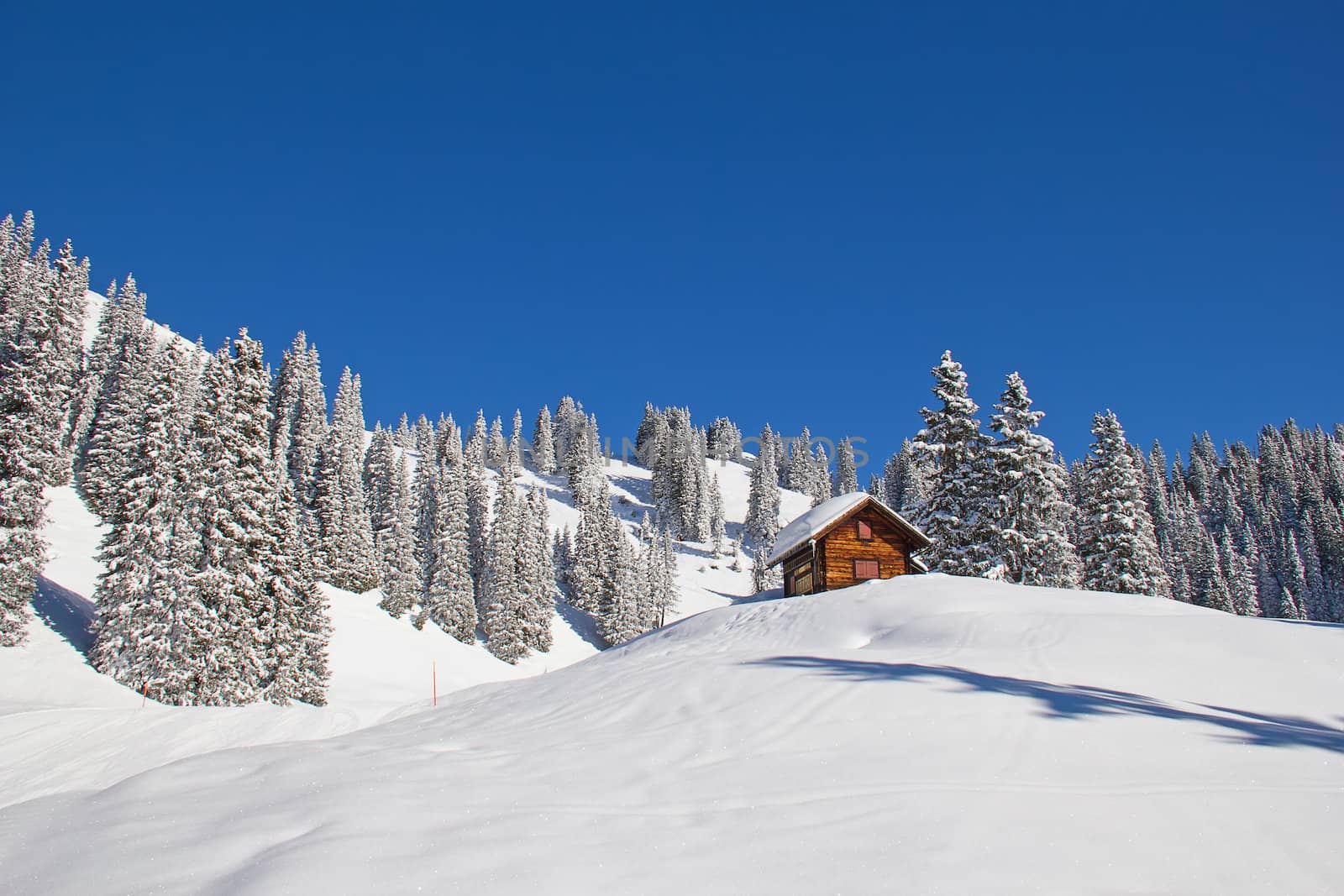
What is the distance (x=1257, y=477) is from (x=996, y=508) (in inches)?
5264

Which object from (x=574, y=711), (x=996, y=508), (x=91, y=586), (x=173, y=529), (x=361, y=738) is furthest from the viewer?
(x=91, y=586)

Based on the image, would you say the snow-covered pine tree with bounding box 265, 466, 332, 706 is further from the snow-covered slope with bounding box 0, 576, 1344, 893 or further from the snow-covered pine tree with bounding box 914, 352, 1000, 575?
the snow-covered pine tree with bounding box 914, 352, 1000, 575

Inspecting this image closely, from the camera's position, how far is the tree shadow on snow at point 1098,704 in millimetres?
8156

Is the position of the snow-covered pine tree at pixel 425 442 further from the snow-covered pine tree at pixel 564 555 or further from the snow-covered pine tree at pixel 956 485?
the snow-covered pine tree at pixel 956 485

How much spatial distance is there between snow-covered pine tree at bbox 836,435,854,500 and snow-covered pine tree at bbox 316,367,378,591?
382 feet

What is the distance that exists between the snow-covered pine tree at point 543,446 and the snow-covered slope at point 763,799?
454 feet

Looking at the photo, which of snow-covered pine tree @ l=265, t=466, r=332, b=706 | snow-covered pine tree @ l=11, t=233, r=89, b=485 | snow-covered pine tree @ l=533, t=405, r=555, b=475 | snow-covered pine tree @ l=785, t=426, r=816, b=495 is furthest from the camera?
snow-covered pine tree @ l=785, t=426, r=816, b=495

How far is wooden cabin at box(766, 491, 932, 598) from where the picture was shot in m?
34.6

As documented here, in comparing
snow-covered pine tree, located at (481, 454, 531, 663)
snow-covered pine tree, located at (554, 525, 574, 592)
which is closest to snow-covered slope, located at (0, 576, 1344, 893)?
snow-covered pine tree, located at (481, 454, 531, 663)

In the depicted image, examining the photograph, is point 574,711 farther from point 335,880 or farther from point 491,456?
point 491,456

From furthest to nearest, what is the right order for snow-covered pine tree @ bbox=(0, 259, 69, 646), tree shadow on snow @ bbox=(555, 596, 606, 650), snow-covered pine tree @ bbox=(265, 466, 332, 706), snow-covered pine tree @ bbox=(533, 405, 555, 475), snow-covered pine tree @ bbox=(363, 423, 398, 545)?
snow-covered pine tree @ bbox=(533, 405, 555, 475) → tree shadow on snow @ bbox=(555, 596, 606, 650) → snow-covered pine tree @ bbox=(363, 423, 398, 545) → snow-covered pine tree @ bbox=(265, 466, 332, 706) → snow-covered pine tree @ bbox=(0, 259, 69, 646)

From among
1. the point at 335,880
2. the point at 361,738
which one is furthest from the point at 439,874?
the point at 361,738

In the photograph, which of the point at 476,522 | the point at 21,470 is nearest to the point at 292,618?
the point at 21,470

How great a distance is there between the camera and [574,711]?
10.1 m
